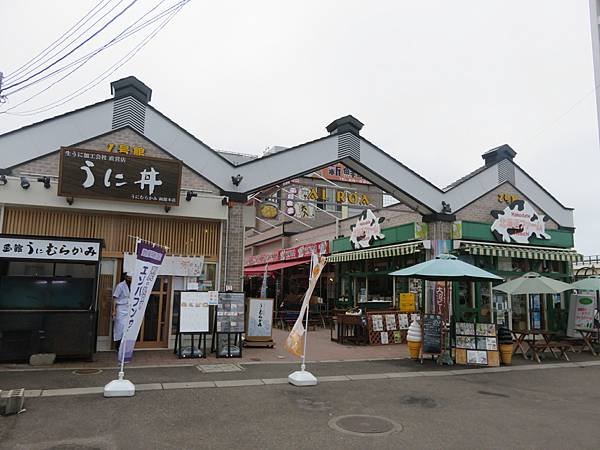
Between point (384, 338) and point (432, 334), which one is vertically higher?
point (432, 334)

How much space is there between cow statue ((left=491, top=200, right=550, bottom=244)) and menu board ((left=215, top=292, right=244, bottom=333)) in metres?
8.65

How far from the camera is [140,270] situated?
314 inches

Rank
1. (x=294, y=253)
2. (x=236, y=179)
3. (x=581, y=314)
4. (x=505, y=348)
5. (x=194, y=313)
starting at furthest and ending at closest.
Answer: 1. (x=294, y=253)
2. (x=581, y=314)
3. (x=236, y=179)
4. (x=505, y=348)
5. (x=194, y=313)

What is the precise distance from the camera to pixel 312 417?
20.9ft

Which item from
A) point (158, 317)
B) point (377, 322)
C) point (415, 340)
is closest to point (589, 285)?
point (415, 340)

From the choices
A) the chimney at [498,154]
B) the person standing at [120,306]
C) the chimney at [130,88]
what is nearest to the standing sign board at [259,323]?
the person standing at [120,306]

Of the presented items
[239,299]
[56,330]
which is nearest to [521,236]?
[239,299]

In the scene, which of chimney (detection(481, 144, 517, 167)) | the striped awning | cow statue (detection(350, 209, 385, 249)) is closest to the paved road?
the striped awning

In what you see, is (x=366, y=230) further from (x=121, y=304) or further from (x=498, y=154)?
(x=121, y=304)

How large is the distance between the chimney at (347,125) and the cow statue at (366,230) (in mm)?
4388

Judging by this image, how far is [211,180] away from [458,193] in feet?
25.9

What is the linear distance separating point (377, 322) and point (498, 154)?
716 cm

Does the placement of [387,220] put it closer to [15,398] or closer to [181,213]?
[181,213]

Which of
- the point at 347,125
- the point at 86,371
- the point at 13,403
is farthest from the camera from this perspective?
the point at 347,125
